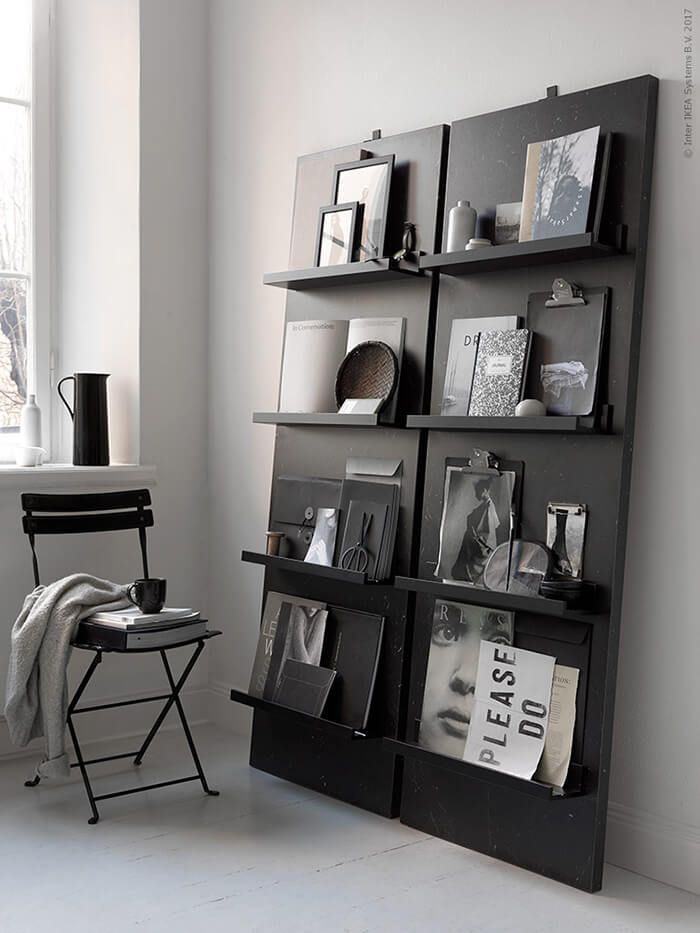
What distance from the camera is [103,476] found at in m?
3.90

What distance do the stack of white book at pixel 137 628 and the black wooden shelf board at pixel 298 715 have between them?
0.34 meters

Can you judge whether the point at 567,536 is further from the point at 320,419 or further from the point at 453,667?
the point at 320,419

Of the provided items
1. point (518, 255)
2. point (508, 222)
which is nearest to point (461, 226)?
point (508, 222)

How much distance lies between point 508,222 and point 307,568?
121 centimetres

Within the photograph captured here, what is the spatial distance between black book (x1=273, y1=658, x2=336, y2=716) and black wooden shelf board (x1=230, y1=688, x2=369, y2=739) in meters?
0.02

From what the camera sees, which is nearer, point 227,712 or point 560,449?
point 560,449

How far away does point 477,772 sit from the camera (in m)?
2.89

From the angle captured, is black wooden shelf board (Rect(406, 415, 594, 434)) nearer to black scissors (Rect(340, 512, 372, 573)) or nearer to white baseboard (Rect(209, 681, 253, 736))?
black scissors (Rect(340, 512, 372, 573))

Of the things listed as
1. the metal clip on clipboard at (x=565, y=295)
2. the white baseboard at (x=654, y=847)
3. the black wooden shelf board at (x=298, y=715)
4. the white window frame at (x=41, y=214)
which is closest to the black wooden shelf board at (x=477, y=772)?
the black wooden shelf board at (x=298, y=715)

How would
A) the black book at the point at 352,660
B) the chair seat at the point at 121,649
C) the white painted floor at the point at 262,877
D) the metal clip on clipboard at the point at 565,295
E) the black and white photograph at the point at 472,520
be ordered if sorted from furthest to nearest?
1. the black book at the point at 352,660
2. the chair seat at the point at 121,649
3. the black and white photograph at the point at 472,520
4. the metal clip on clipboard at the point at 565,295
5. the white painted floor at the point at 262,877

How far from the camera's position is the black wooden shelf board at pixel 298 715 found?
127 inches

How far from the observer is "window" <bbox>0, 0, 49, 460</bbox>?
4059 millimetres

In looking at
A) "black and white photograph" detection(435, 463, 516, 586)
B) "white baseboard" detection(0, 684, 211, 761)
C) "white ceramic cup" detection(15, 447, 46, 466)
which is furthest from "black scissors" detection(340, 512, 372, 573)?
"white ceramic cup" detection(15, 447, 46, 466)

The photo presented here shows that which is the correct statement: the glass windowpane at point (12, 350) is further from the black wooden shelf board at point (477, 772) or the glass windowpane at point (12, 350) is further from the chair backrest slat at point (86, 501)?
the black wooden shelf board at point (477, 772)
